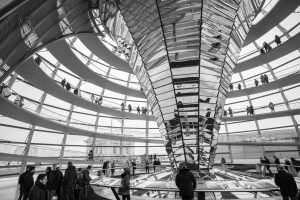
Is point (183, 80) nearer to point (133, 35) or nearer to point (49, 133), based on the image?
point (133, 35)

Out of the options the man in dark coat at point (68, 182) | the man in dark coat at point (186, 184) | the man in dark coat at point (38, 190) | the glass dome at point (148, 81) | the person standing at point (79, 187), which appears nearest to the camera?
the man in dark coat at point (38, 190)

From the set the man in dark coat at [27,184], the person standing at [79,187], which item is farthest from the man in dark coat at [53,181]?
the man in dark coat at [27,184]

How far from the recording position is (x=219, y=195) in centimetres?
823

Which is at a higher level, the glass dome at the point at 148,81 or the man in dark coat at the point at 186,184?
the glass dome at the point at 148,81

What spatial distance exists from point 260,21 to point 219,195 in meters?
17.7

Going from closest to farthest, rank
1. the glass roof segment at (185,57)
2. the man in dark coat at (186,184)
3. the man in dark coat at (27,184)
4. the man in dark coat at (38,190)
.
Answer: the man in dark coat at (38,190) < the man in dark coat at (186,184) < the man in dark coat at (27,184) < the glass roof segment at (185,57)

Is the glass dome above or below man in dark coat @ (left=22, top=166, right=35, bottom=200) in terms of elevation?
above

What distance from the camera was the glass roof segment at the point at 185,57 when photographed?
33.2 ft

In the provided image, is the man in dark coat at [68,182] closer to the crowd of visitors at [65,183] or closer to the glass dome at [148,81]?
the crowd of visitors at [65,183]

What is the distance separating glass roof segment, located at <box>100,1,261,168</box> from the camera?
33.2ft

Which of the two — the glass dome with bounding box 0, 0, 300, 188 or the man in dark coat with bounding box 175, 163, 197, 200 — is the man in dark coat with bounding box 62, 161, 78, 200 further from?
the glass dome with bounding box 0, 0, 300, 188

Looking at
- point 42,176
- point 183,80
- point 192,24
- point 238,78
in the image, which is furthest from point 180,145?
point 238,78

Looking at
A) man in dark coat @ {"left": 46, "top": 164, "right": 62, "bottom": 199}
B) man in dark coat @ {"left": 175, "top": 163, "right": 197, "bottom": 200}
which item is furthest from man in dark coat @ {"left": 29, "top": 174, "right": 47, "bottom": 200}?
man in dark coat @ {"left": 175, "top": 163, "right": 197, "bottom": 200}

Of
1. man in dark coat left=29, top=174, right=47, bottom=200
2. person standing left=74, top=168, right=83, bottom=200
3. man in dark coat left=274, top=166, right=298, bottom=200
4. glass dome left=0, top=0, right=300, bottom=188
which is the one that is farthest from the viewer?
glass dome left=0, top=0, right=300, bottom=188
